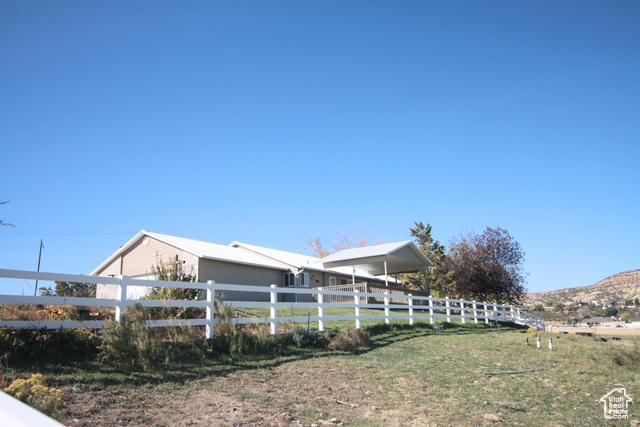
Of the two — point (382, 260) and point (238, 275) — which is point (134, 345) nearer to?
point (382, 260)

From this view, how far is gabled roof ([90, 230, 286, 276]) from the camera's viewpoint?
26.1 metres

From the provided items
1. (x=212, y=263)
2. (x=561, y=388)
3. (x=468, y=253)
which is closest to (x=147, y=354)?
(x=561, y=388)

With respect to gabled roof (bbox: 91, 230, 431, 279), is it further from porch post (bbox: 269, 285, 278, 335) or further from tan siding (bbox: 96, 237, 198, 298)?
porch post (bbox: 269, 285, 278, 335)

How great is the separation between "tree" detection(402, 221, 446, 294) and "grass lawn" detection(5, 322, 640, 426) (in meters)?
29.5

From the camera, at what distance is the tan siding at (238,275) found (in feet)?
85.8

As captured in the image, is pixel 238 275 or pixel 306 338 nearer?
pixel 306 338

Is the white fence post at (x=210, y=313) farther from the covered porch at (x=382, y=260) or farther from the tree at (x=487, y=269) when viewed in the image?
the tree at (x=487, y=269)

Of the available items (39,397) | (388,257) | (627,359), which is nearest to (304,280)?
(388,257)

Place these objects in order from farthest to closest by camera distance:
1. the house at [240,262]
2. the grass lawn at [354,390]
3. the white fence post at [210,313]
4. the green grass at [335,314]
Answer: the house at [240,262]
the green grass at [335,314]
the white fence post at [210,313]
the grass lawn at [354,390]

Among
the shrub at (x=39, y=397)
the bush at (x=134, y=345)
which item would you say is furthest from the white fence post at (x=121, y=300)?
the shrub at (x=39, y=397)

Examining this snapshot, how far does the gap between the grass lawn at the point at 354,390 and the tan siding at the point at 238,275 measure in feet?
52.3

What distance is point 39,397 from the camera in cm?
485

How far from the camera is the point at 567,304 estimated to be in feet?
273

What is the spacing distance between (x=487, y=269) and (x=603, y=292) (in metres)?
63.9
